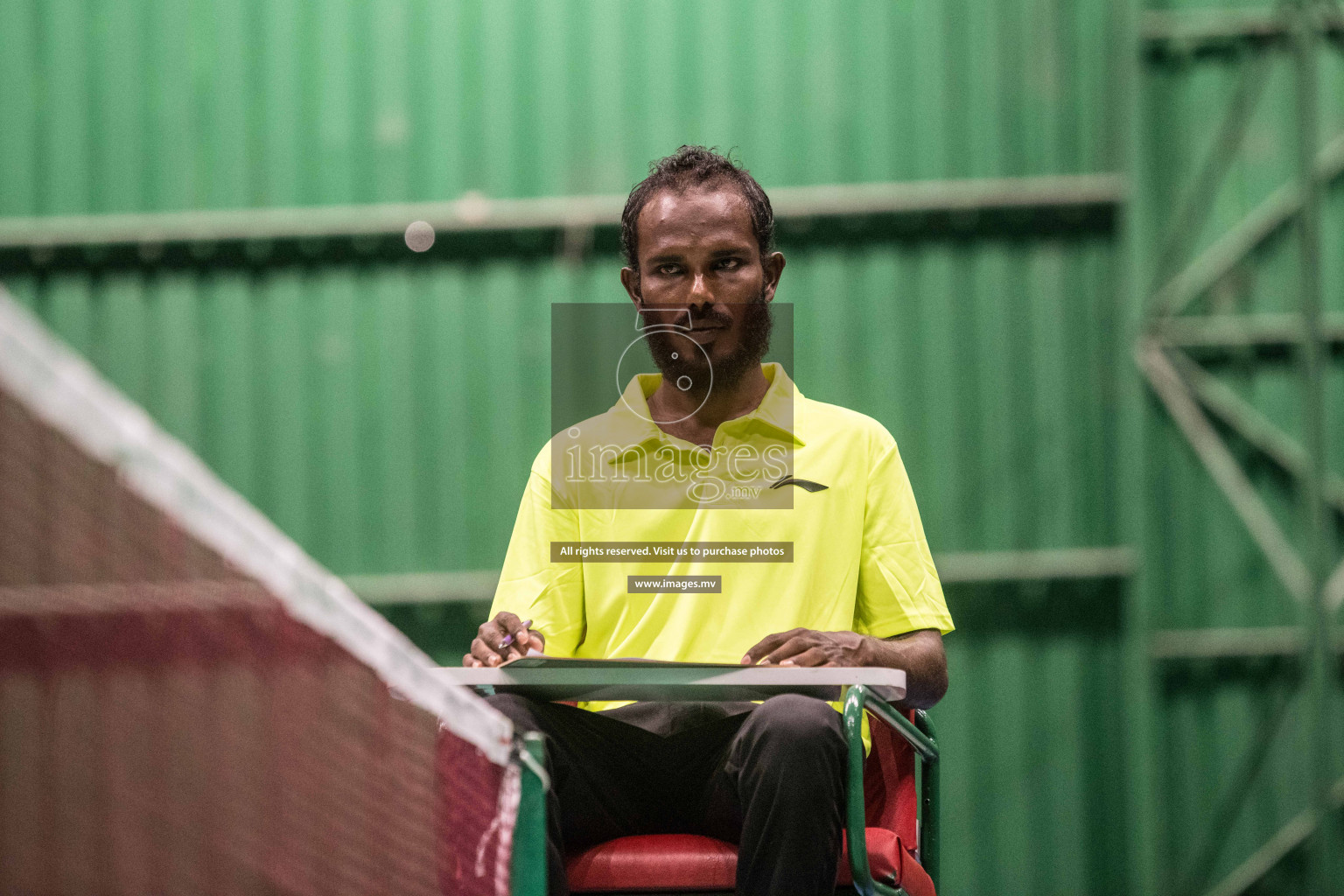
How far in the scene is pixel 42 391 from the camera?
66 centimetres

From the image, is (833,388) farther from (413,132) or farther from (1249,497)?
(413,132)

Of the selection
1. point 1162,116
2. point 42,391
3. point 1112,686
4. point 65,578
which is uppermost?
point 1162,116

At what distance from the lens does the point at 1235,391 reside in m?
4.33

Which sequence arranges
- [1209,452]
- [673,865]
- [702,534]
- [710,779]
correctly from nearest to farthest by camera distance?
[673,865] → [710,779] → [702,534] → [1209,452]

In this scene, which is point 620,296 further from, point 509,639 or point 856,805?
point 856,805

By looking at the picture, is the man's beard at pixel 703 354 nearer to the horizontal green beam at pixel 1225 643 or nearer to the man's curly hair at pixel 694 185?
the man's curly hair at pixel 694 185

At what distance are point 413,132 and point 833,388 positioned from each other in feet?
6.30

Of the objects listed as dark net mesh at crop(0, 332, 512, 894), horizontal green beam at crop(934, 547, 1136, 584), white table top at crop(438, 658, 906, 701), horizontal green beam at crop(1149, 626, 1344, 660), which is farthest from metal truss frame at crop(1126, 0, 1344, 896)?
dark net mesh at crop(0, 332, 512, 894)

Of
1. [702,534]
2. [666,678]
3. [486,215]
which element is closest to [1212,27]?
[486,215]

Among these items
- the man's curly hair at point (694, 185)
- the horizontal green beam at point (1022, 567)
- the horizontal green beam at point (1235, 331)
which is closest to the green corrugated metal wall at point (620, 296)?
the horizontal green beam at point (1022, 567)

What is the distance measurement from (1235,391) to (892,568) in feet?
9.48

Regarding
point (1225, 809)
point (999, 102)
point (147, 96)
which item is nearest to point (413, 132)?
point (147, 96)

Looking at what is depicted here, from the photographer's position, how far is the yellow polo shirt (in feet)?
6.46

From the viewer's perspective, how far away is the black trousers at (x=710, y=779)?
156 centimetres
